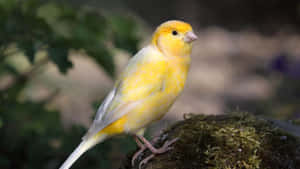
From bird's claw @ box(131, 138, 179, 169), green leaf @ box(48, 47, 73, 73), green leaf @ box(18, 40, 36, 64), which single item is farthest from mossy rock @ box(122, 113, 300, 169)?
green leaf @ box(18, 40, 36, 64)

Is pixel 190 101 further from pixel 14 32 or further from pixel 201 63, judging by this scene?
pixel 14 32

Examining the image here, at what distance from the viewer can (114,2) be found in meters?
10.3

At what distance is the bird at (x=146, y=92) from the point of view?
273cm

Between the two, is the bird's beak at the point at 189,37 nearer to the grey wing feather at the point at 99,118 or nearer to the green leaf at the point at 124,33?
the grey wing feather at the point at 99,118

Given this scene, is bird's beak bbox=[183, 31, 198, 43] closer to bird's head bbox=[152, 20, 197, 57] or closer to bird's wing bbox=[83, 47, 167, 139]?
bird's head bbox=[152, 20, 197, 57]

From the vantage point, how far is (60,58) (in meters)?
3.39

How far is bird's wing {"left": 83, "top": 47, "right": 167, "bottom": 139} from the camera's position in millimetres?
2746

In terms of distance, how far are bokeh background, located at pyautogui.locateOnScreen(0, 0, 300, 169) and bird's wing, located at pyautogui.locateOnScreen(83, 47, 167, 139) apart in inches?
30.1

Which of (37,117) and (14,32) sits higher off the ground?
(14,32)

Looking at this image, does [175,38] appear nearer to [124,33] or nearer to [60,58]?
[60,58]

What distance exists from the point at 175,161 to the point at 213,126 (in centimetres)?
39

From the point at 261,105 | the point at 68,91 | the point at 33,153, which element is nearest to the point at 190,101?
the point at 261,105

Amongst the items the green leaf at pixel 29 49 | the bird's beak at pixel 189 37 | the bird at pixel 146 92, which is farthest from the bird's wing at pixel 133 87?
the green leaf at pixel 29 49

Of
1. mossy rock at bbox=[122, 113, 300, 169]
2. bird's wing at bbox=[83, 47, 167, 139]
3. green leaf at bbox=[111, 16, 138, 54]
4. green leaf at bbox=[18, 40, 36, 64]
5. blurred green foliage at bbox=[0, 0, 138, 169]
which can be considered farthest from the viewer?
green leaf at bbox=[111, 16, 138, 54]
